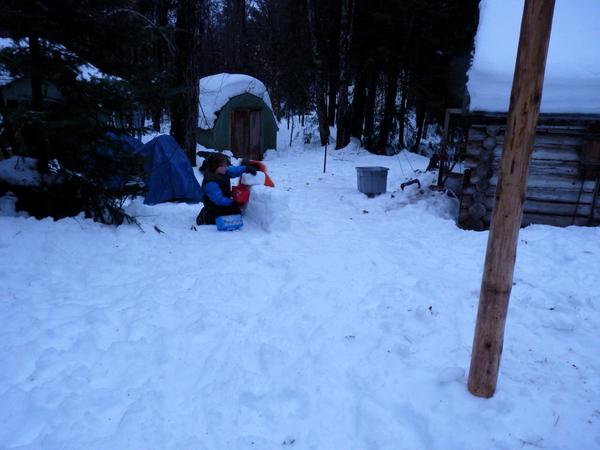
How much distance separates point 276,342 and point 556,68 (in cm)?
624

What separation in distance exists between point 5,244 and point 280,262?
10.2ft

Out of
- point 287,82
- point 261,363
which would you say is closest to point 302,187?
point 261,363

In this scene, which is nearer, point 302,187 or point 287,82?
point 302,187

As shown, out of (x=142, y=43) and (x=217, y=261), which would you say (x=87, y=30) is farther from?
(x=217, y=261)

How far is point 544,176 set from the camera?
23.0ft

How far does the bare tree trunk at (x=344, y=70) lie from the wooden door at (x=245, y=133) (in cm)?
360

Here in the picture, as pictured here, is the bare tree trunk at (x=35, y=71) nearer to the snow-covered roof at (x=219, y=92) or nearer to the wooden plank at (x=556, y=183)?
the wooden plank at (x=556, y=183)

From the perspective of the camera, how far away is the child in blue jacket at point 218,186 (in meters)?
6.30

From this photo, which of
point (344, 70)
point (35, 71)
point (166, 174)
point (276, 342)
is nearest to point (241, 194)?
point (166, 174)

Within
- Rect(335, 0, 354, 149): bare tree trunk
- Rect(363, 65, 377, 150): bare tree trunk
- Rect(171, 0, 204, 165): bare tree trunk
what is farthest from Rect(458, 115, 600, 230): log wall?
Rect(363, 65, 377, 150): bare tree trunk

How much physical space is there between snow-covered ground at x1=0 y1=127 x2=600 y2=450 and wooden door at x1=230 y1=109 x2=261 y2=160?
1073cm

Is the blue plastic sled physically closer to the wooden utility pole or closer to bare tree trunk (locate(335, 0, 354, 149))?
the wooden utility pole

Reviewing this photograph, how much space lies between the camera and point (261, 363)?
3.17m

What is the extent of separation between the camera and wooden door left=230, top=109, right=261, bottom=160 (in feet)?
53.9
